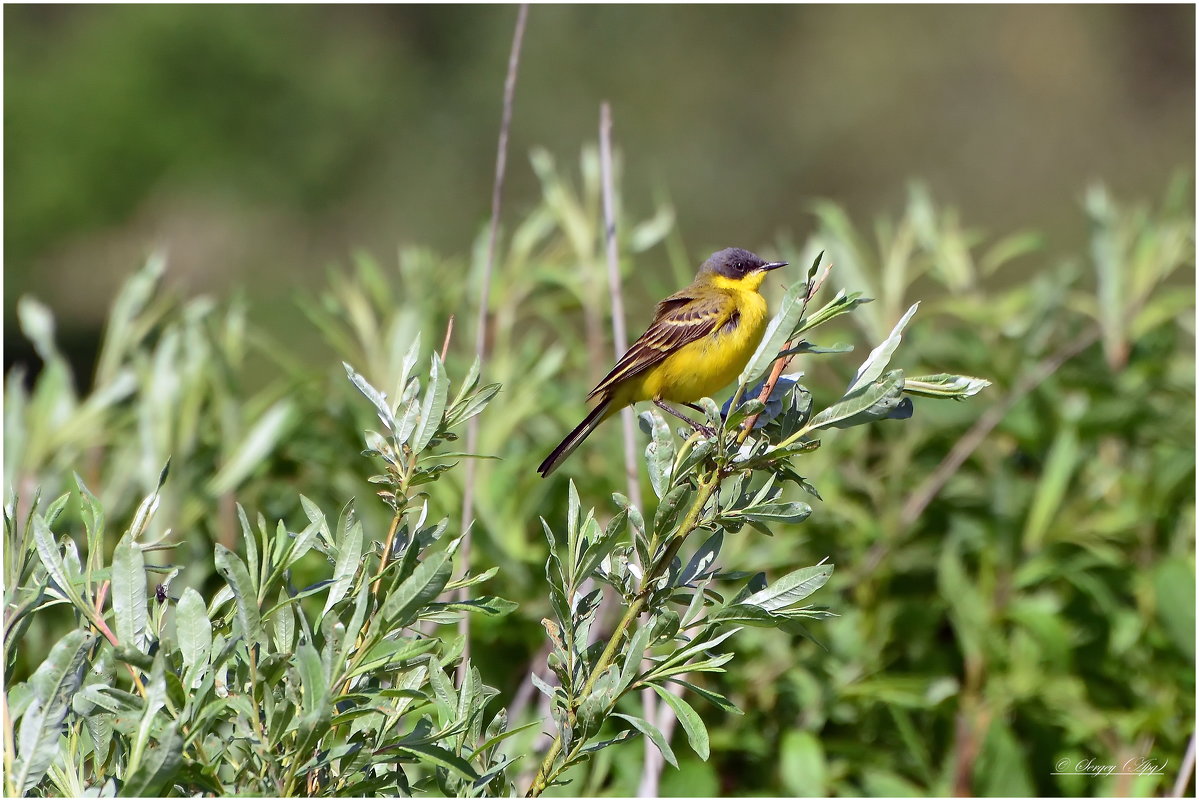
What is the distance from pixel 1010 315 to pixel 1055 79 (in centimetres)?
1856

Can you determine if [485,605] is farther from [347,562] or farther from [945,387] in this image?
[945,387]

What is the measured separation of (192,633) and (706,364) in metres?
2.42

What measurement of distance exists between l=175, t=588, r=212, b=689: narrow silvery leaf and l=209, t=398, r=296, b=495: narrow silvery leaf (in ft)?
7.06

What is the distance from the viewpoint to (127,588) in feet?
5.09

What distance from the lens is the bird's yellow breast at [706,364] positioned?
377cm

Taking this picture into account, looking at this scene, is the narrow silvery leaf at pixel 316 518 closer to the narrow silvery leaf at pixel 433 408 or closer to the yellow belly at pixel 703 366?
the narrow silvery leaf at pixel 433 408

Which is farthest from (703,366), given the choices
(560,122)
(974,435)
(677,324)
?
(560,122)

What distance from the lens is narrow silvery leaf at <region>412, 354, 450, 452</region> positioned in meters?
1.70

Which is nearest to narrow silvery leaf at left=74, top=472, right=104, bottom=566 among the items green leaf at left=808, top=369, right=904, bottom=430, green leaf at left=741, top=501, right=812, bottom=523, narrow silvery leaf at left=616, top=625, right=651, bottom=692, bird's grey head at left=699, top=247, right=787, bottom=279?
narrow silvery leaf at left=616, top=625, right=651, bottom=692

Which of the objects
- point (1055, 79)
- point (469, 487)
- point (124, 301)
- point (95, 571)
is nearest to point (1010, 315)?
point (469, 487)

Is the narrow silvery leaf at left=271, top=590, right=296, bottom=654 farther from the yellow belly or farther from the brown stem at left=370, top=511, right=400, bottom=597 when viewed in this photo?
the yellow belly

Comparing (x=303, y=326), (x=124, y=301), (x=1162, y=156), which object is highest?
(x=124, y=301)

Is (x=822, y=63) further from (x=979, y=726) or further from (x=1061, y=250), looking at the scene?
(x=979, y=726)

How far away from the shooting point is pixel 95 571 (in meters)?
1.65
